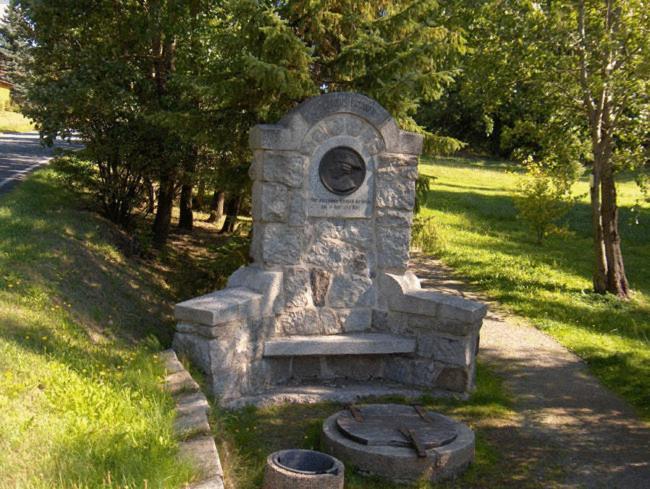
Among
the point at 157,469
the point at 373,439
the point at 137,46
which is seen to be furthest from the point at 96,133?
the point at 157,469

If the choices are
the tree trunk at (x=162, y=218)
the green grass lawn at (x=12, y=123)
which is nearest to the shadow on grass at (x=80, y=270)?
the tree trunk at (x=162, y=218)

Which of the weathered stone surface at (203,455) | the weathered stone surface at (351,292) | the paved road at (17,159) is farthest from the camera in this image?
the paved road at (17,159)

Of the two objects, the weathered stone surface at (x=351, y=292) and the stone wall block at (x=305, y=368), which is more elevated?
the weathered stone surface at (x=351, y=292)

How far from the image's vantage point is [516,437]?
621 cm

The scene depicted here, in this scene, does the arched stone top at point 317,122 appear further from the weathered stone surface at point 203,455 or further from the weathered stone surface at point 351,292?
the weathered stone surface at point 203,455

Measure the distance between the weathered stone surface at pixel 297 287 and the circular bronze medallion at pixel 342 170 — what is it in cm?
88

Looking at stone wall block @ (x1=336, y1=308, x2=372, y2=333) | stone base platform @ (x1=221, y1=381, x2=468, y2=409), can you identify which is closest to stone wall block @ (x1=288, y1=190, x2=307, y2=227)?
stone wall block @ (x1=336, y1=308, x2=372, y2=333)

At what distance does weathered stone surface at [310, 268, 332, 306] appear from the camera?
7.12m

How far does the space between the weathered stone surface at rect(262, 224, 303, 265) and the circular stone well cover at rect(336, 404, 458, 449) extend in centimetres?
167

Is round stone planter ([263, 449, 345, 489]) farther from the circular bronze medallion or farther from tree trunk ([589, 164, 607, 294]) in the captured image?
tree trunk ([589, 164, 607, 294])

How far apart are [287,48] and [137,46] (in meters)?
5.04

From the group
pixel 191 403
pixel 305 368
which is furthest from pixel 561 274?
pixel 191 403

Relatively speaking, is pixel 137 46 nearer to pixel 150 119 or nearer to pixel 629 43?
pixel 150 119

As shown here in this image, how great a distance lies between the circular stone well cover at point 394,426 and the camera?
540 cm
